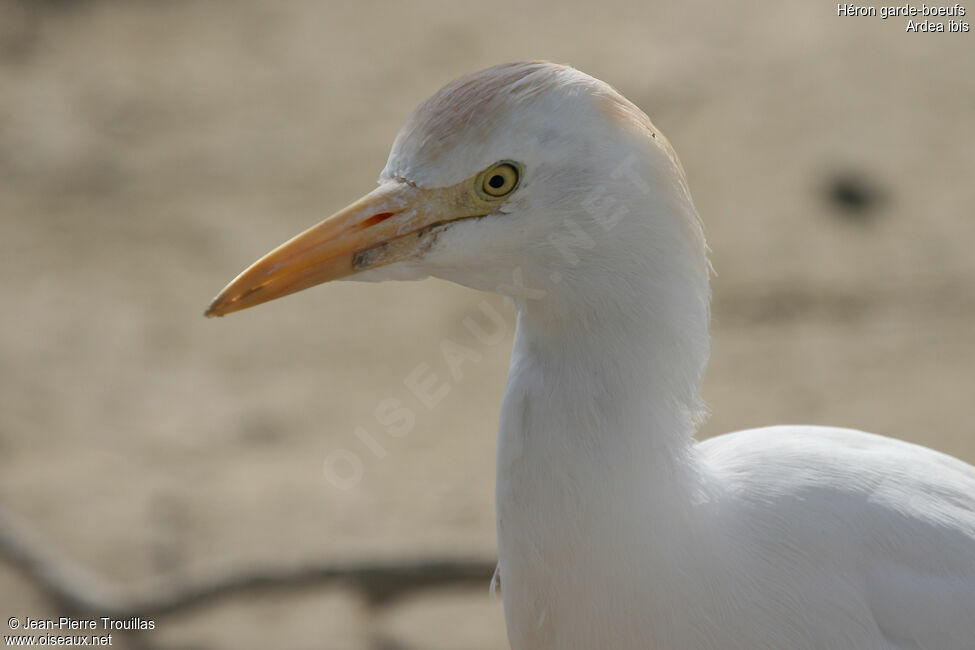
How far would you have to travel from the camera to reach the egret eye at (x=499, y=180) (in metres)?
Answer: 2.13

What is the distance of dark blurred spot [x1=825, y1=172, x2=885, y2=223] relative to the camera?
662 cm

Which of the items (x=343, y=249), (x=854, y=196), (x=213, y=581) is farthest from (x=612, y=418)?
(x=854, y=196)

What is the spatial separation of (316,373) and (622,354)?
153 inches

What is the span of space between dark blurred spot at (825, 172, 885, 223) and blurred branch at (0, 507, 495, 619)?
343 centimetres

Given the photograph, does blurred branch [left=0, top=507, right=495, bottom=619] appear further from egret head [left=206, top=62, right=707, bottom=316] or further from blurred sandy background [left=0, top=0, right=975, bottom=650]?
egret head [left=206, top=62, right=707, bottom=316]

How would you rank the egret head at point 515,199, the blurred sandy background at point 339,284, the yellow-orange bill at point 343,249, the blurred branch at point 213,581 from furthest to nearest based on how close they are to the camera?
1. the blurred sandy background at point 339,284
2. the blurred branch at point 213,581
3. the yellow-orange bill at point 343,249
4. the egret head at point 515,199

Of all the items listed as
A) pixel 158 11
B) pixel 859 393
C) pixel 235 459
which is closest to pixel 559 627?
pixel 235 459

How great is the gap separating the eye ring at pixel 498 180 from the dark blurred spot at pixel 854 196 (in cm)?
491

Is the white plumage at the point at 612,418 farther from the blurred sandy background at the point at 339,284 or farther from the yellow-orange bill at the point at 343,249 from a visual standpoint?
the blurred sandy background at the point at 339,284

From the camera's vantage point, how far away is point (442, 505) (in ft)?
16.4

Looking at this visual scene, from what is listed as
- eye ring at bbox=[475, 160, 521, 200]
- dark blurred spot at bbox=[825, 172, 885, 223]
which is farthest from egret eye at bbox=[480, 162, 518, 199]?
dark blurred spot at bbox=[825, 172, 885, 223]

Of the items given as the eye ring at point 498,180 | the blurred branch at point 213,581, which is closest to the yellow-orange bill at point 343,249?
the eye ring at point 498,180

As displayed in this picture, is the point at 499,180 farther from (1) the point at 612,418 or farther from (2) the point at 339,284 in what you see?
(2) the point at 339,284

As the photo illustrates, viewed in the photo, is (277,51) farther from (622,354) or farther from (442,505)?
(622,354)
